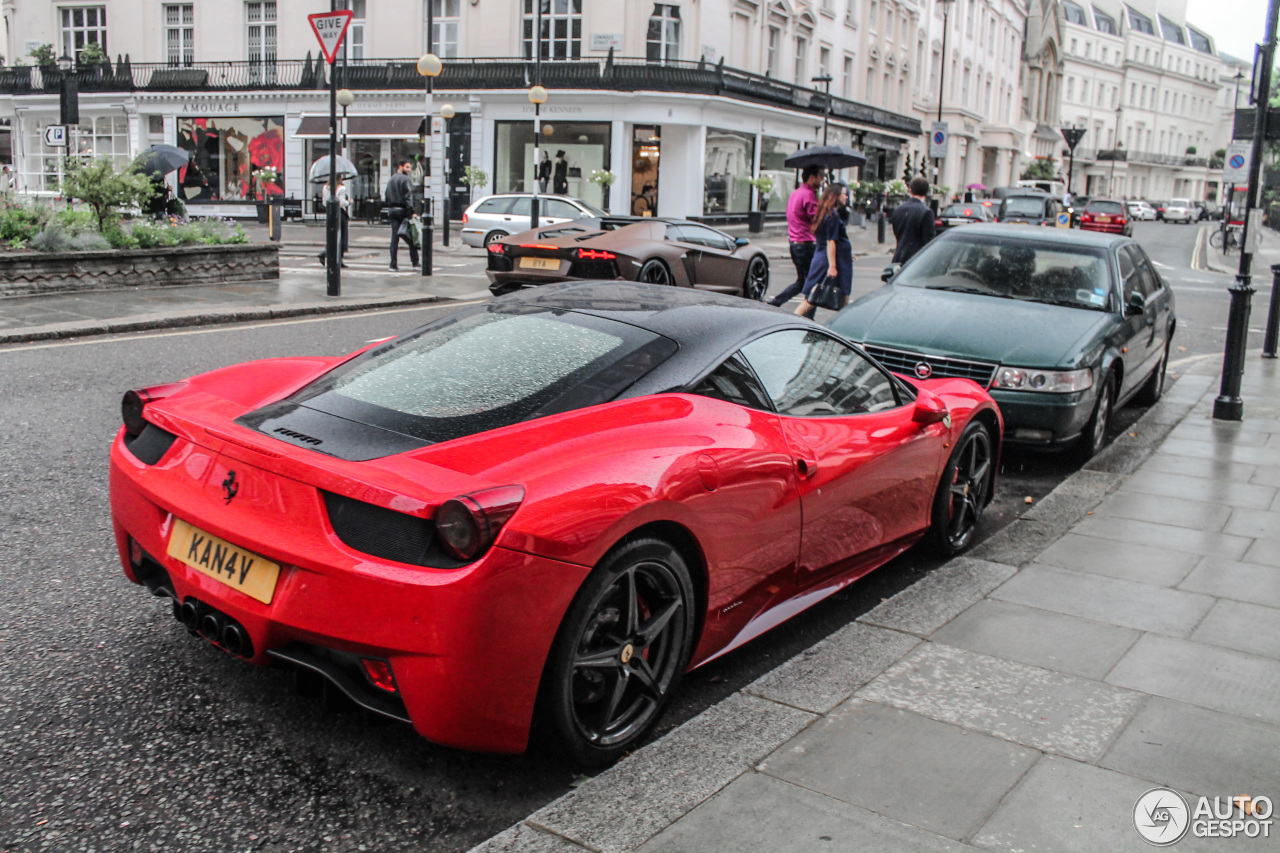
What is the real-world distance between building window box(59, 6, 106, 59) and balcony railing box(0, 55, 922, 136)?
4.70 ft

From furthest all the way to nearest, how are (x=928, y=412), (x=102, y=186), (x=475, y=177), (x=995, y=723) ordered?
(x=475, y=177) < (x=102, y=186) < (x=928, y=412) < (x=995, y=723)

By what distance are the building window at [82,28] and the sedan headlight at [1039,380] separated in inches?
1822

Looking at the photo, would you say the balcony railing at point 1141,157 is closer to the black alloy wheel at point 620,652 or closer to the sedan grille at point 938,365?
the sedan grille at point 938,365

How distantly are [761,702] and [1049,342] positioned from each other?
4489mm

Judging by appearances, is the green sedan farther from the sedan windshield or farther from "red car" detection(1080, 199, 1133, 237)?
"red car" detection(1080, 199, 1133, 237)

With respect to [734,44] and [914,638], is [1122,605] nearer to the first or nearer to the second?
[914,638]

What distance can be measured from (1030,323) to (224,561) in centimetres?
572

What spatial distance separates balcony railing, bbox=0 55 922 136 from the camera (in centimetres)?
3659

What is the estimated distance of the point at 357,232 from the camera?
33.0m

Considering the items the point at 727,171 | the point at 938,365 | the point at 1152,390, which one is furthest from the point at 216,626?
the point at 727,171

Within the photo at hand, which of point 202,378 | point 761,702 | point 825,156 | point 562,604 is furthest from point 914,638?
point 825,156

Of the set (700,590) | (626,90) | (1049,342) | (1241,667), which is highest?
(626,90)

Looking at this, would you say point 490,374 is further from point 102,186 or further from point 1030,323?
point 102,186

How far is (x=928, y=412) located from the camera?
452 centimetres
